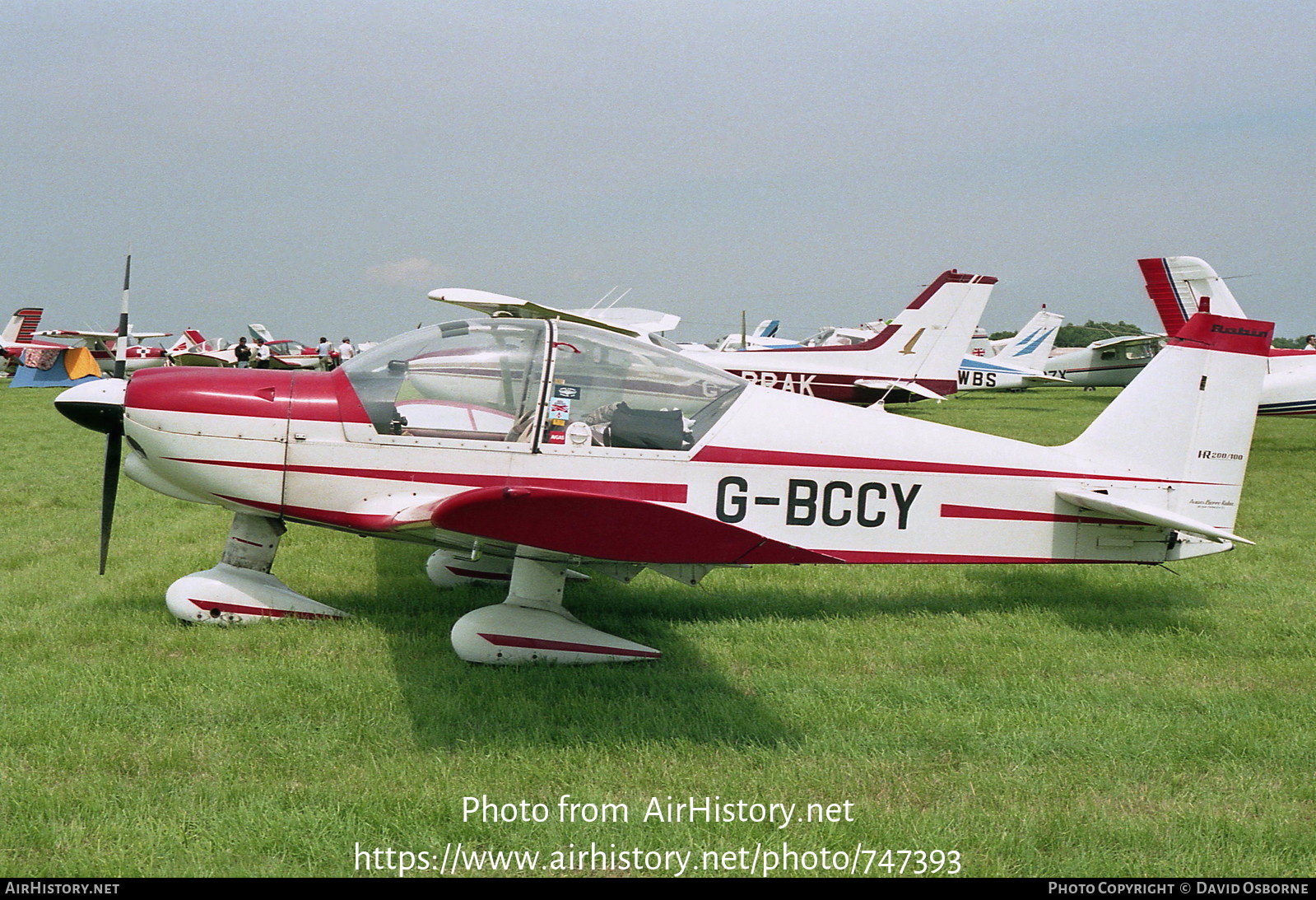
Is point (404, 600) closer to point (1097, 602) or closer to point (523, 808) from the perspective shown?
point (523, 808)

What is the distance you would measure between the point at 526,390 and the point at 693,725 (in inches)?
72.0

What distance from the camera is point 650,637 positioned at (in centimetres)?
533

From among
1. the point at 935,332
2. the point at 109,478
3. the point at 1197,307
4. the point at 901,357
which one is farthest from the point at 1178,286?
the point at 109,478

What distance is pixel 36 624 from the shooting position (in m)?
5.14

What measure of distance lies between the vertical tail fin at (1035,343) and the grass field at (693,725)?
1362 inches

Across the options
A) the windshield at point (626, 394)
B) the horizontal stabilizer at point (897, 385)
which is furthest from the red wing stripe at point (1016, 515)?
the horizontal stabilizer at point (897, 385)

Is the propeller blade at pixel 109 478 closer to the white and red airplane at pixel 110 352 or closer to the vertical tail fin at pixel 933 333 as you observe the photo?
the vertical tail fin at pixel 933 333

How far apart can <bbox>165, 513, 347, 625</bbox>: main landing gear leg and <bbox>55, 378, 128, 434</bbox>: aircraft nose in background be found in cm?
83

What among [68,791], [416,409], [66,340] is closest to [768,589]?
[416,409]

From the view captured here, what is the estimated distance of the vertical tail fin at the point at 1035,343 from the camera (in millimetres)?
38781

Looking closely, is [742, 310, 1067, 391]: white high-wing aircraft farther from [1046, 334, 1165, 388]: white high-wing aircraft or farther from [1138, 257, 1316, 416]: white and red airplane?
[1138, 257, 1316, 416]: white and red airplane

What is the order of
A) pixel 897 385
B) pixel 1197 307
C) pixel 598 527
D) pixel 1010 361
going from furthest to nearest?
pixel 1010 361
pixel 897 385
pixel 1197 307
pixel 598 527

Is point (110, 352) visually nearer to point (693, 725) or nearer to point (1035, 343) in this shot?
point (1035, 343)
